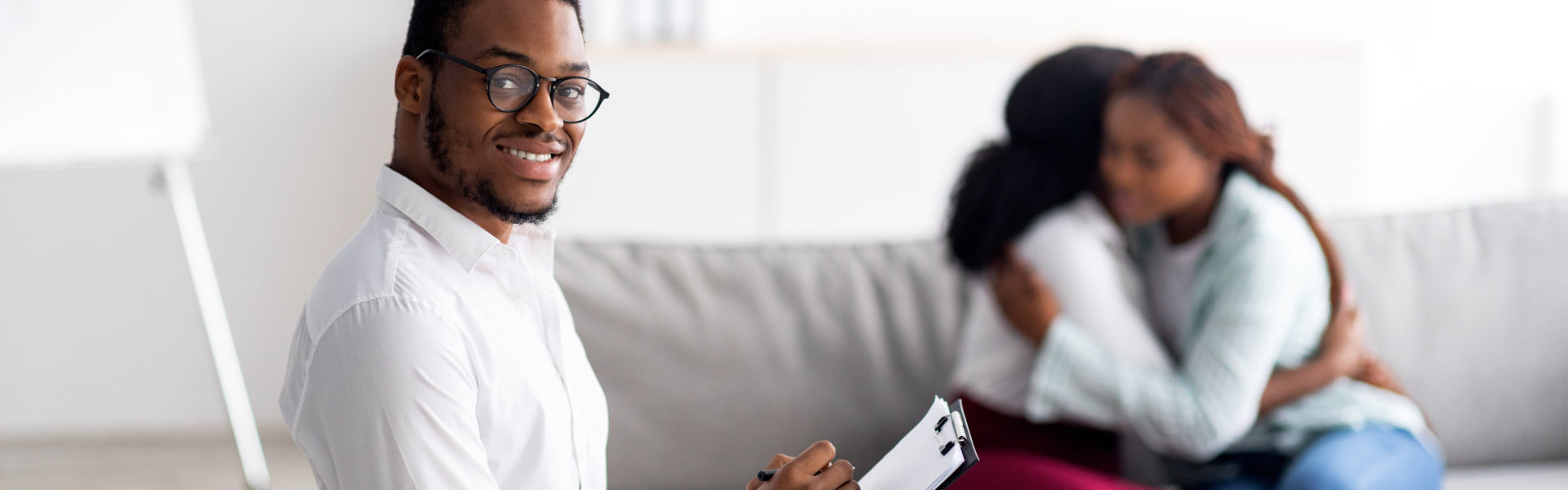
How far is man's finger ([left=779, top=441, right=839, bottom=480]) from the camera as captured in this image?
58 cm

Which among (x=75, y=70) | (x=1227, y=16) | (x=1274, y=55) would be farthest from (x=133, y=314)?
(x=1227, y=16)

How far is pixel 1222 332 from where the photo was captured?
4.27ft

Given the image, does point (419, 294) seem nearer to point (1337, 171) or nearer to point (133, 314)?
point (133, 314)

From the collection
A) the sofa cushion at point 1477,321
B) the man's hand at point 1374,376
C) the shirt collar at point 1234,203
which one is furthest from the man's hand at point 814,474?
the sofa cushion at point 1477,321

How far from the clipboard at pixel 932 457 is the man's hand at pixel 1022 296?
2.32ft

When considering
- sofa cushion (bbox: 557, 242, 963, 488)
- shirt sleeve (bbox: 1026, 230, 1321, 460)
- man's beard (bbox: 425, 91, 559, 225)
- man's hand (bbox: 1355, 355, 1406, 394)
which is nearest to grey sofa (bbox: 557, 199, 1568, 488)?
sofa cushion (bbox: 557, 242, 963, 488)

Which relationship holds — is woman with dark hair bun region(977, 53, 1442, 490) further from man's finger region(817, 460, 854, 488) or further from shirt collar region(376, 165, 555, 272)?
shirt collar region(376, 165, 555, 272)

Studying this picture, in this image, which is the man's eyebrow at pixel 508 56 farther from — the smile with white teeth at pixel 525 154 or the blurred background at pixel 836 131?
the blurred background at pixel 836 131

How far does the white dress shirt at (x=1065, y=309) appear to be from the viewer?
4.40 feet

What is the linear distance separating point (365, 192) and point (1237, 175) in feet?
3.35

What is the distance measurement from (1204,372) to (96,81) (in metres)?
1.24

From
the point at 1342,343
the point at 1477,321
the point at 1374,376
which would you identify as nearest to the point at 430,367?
the point at 1342,343

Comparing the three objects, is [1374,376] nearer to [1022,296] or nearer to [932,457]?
[1022,296]

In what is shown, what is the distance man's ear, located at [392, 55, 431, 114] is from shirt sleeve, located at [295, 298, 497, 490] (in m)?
0.09
